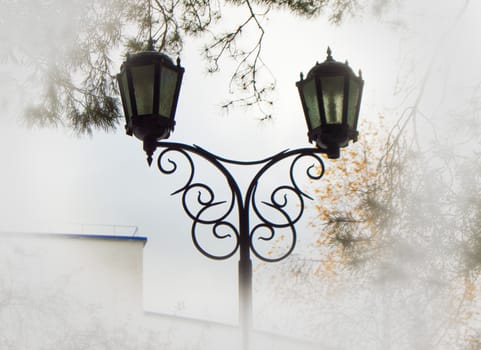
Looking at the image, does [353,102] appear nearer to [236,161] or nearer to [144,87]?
[236,161]

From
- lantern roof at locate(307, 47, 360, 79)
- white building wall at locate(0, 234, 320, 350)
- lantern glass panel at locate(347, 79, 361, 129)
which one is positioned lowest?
white building wall at locate(0, 234, 320, 350)

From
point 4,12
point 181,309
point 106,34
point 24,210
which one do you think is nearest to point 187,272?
point 181,309

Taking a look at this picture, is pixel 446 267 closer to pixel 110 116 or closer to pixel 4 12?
pixel 110 116

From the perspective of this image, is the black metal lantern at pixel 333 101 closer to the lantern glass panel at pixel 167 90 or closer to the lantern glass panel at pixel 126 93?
the lantern glass panel at pixel 167 90

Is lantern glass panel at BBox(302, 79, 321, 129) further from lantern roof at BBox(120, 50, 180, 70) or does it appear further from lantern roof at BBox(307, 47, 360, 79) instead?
lantern roof at BBox(120, 50, 180, 70)

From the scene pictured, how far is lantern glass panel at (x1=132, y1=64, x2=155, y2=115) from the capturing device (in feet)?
4.79

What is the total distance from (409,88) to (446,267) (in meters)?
1.00

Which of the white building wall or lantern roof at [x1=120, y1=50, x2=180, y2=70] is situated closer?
lantern roof at [x1=120, y1=50, x2=180, y2=70]

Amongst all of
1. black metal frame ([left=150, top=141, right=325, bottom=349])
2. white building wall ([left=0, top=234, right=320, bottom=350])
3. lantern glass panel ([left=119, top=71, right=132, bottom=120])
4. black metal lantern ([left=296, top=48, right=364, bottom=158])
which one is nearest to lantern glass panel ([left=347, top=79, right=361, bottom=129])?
black metal lantern ([left=296, top=48, right=364, bottom=158])

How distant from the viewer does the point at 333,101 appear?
1.51 meters

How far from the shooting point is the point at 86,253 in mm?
5492

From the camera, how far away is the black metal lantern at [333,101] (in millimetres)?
1507

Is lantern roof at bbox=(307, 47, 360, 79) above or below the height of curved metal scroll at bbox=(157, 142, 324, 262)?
above

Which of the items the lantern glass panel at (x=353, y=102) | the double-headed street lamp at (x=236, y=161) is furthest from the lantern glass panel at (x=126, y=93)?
the lantern glass panel at (x=353, y=102)
